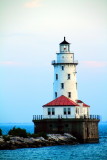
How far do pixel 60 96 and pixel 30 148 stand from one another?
16.6 meters

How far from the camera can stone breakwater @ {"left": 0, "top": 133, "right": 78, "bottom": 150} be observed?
66750 mm

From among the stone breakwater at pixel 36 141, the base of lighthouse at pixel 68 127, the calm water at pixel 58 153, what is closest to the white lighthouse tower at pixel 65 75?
the base of lighthouse at pixel 68 127

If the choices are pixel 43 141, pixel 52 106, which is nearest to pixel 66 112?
pixel 52 106

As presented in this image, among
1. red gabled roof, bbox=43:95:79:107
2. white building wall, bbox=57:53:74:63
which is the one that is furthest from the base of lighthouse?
white building wall, bbox=57:53:74:63

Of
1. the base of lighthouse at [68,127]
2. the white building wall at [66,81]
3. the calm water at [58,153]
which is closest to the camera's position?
the calm water at [58,153]

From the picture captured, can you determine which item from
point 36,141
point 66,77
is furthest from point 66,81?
point 36,141

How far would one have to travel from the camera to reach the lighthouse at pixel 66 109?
260 ft

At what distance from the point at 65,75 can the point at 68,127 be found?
8717 mm

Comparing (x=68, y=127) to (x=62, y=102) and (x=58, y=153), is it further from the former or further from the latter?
(x=58, y=153)

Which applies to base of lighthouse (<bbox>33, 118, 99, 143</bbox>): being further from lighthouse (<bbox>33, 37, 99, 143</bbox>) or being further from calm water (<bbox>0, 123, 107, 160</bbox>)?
A: calm water (<bbox>0, 123, 107, 160</bbox>)

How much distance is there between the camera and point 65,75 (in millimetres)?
85000

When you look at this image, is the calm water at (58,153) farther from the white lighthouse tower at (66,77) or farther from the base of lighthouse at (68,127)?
the white lighthouse tower at (66,77)

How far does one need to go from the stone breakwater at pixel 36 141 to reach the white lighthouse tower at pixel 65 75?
8.51 meters

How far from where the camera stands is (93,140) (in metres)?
82.1
